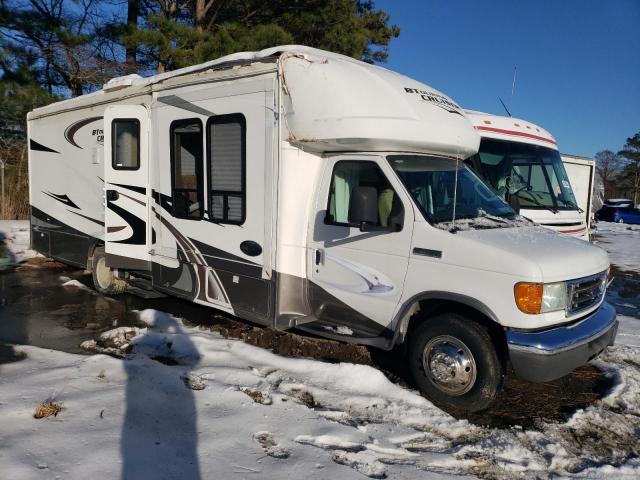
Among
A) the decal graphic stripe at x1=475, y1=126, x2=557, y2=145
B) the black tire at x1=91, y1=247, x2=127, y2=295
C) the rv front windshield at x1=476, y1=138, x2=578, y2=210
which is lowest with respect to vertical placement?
the black tire at x1=91, y1=247, x2=127, y2=295

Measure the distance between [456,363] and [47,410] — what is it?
3.16 m

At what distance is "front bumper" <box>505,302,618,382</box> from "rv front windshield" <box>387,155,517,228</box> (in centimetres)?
107

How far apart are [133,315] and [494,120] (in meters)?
6.29

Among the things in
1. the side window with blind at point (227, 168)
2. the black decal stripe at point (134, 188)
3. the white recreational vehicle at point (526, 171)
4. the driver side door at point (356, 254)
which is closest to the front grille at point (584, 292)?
the driver side door at point (356, 254)

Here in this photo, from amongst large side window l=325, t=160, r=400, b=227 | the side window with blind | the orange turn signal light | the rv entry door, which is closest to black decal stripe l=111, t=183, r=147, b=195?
the rv entry door

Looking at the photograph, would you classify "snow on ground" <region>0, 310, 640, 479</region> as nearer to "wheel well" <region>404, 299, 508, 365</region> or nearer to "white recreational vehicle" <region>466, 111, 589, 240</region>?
"wheel well" <region>404, 299, 508, 365</region>

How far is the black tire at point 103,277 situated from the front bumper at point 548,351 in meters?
5.89

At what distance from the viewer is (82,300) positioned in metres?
7.71

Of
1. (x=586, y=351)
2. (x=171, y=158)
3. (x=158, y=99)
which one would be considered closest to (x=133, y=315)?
(x=171, y=158)

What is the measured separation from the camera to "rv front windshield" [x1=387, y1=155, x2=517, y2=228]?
184 inches

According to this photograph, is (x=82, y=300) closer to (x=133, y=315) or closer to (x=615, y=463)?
(x=133, y=315)

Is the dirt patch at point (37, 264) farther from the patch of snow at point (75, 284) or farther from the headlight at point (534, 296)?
the headlight at point (534, 296)

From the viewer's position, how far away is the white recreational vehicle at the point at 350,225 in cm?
424

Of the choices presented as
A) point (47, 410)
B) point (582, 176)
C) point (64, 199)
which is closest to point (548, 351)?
point (47, 410)
